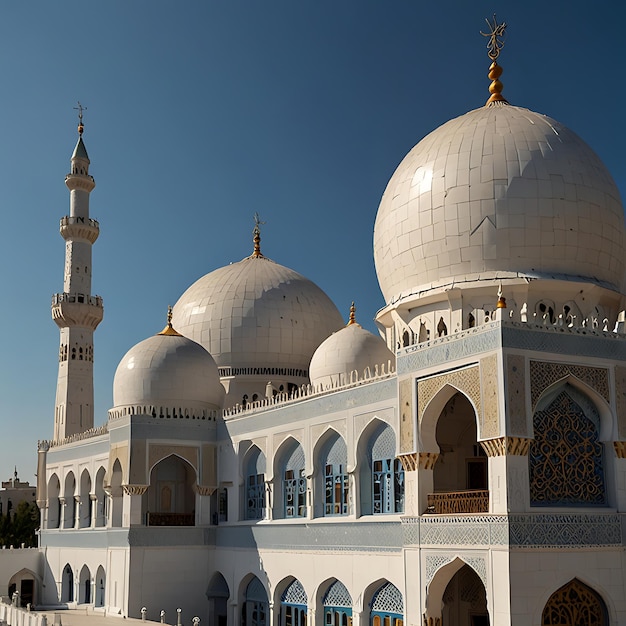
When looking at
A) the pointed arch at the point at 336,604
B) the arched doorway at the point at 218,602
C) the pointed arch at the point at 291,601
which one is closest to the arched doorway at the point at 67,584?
the arched doorway at the point at 218,602

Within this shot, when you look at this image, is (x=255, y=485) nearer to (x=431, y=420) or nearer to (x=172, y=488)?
(x=172, y=488)

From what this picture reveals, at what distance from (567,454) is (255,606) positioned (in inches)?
356

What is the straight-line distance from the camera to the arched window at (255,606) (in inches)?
761

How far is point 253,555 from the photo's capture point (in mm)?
19703

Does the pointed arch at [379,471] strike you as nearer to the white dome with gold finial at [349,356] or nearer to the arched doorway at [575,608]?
the white dome with gold finial at [349,356]

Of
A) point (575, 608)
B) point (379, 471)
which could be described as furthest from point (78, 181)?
point (575, 608)

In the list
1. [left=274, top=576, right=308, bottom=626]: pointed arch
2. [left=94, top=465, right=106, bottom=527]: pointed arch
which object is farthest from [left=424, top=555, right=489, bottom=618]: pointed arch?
[left=94, top=465, right=106, bottom=527]: pointed arch

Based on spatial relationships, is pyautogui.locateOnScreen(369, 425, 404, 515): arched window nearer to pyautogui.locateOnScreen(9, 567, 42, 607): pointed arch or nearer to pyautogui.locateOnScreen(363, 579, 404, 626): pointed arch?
pyautogui.locateOnScreen(363, 579, 404, 626): pointed arch

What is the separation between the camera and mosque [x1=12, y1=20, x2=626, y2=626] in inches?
512

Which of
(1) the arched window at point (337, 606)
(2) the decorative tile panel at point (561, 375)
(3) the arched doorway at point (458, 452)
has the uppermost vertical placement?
(2) the decorative tile panel at point (561, 375)

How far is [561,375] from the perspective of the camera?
43.7 feet

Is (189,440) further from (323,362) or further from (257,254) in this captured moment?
(257,254)

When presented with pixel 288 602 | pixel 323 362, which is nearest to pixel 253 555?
pixel 288 602

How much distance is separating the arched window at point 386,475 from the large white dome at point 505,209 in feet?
8.80
